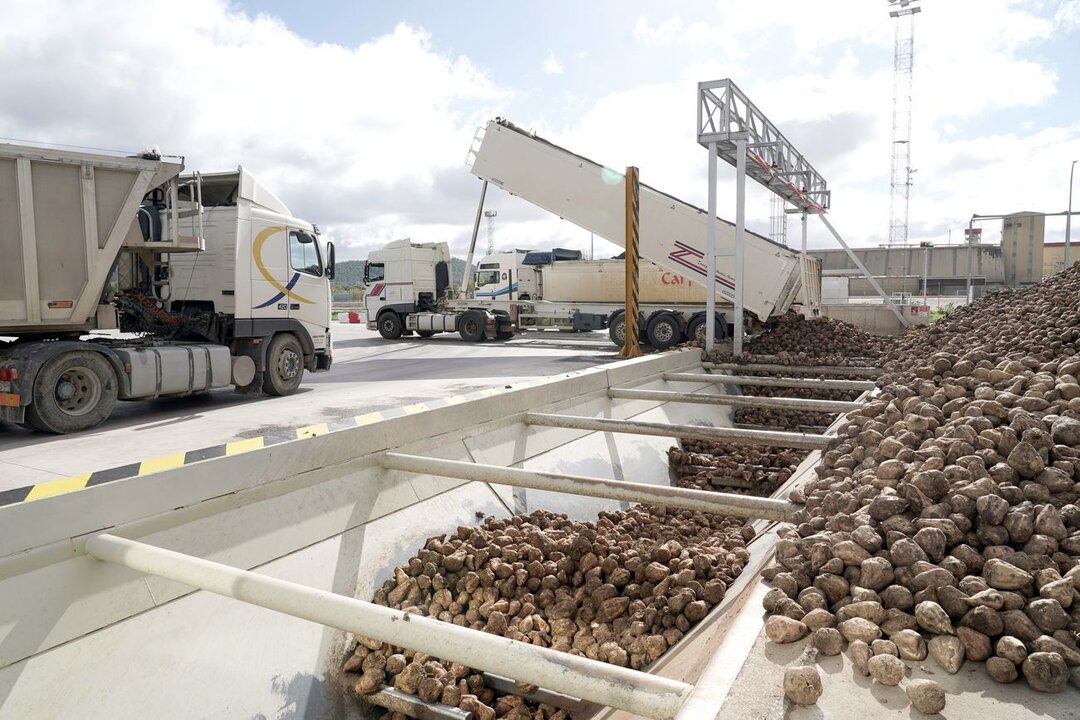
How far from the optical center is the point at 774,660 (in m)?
1.98

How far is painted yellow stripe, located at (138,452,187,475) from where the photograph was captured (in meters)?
3.00

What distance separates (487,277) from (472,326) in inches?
107

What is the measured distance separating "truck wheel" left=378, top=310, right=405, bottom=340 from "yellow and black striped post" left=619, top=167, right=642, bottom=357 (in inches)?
424

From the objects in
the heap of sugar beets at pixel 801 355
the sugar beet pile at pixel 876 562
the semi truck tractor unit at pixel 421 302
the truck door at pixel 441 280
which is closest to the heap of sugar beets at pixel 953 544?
the sugar beet pile at pixel 876 562

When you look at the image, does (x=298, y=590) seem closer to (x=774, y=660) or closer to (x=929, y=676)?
(x=774, y=660)

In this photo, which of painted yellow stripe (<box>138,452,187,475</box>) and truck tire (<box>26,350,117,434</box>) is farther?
truck tire (<box>26,350,117,434</box>)

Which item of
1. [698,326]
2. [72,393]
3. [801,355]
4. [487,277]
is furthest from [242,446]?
[487,277]

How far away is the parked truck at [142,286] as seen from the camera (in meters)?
6.84

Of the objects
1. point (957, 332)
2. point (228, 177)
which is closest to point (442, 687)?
point (957, 332)

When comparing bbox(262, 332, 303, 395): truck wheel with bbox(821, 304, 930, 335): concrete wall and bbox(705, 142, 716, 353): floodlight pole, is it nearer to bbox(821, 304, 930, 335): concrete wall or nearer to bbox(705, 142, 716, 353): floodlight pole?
bbox(705, 142, 716, 353): floodlight pole

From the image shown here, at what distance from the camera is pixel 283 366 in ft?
32.2

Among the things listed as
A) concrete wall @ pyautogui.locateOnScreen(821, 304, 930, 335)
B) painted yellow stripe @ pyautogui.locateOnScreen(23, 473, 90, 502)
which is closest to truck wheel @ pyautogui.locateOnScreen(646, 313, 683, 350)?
concrete wall @ pyautogui.locateOnScreen(821, 304, 930, 335)

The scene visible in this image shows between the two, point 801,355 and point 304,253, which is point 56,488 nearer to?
point 304,253

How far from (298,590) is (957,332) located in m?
7.65
